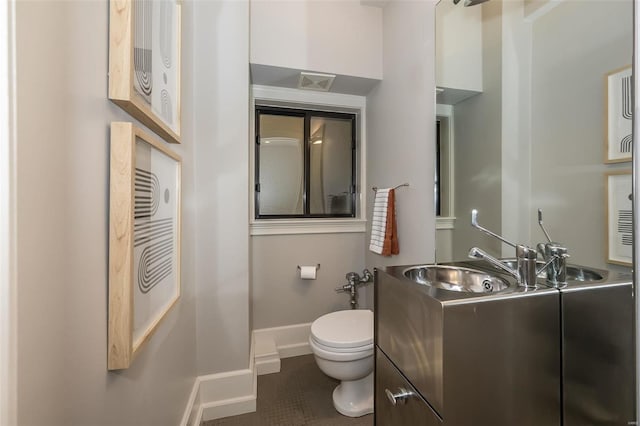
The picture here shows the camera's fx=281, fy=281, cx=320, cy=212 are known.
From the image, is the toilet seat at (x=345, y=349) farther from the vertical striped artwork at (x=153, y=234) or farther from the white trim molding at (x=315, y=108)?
the white trim molding at (x=315, y=108)

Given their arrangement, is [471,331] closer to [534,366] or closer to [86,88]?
[534,366]

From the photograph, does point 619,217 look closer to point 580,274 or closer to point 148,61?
point 580,274

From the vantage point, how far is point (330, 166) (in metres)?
2.49

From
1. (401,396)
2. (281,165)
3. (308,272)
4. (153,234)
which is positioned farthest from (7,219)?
(281,165)

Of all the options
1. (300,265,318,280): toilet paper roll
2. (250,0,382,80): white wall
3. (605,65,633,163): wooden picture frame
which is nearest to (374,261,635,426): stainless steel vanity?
(605,65,633,163): wooden picture frame

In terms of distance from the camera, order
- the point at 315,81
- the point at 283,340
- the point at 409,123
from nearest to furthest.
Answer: the point at 409,123 < the point at 315,81 < the point at 283,340

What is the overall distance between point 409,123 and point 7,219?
5.70 feet

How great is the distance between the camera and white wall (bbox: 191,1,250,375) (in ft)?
5.10

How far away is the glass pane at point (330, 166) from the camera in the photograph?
2.44 m

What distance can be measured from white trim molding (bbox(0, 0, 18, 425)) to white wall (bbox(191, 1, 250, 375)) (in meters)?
1.17

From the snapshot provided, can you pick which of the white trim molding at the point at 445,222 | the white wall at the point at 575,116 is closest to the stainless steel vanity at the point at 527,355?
the white wall at the point at 575,116

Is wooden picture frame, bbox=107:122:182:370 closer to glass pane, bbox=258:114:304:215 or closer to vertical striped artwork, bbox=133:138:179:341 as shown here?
vertical striped artwork, bbox=133:138:179:341

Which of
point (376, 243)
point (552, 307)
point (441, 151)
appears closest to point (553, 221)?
point (552, 307)

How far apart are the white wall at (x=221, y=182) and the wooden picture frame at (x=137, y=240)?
499 mm
